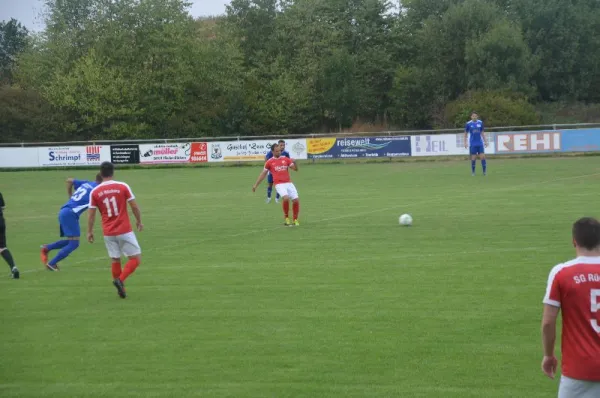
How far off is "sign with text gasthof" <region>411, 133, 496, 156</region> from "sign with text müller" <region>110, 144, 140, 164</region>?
15.9m

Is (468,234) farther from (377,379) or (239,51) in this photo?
(239,51)

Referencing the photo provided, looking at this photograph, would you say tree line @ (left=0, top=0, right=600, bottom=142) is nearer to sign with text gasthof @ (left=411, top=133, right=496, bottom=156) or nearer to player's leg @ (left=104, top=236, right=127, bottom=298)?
sign with text gasthof @ (left=411, top=133, right=496, bottom=156)

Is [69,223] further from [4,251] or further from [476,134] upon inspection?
[476,134]

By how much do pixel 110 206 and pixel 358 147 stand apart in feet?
115

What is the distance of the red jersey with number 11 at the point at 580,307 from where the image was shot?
5.23m

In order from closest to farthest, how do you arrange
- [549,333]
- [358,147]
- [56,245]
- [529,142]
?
[549,333], [56,245], [529,142], [358,147]

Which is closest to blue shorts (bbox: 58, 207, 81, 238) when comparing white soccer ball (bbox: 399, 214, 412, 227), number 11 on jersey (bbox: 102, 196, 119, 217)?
number 11 on jersey (bbox: 102, 196, 119, 217)

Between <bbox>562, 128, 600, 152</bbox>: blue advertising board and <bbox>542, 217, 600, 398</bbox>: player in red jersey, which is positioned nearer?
<bbox>542, 217, 600, 398</bbox>: player in red jersey

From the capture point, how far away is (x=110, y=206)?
39.8 feet

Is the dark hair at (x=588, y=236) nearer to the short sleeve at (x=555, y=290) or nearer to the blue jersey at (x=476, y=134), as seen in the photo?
the short sleeve at (x=555, y=290)

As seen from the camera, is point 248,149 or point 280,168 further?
point 248,149

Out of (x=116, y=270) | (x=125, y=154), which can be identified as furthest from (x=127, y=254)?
(x=125, y=154)

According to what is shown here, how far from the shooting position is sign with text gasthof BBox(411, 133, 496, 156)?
1729 inches

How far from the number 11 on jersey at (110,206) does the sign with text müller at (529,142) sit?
3412cm
